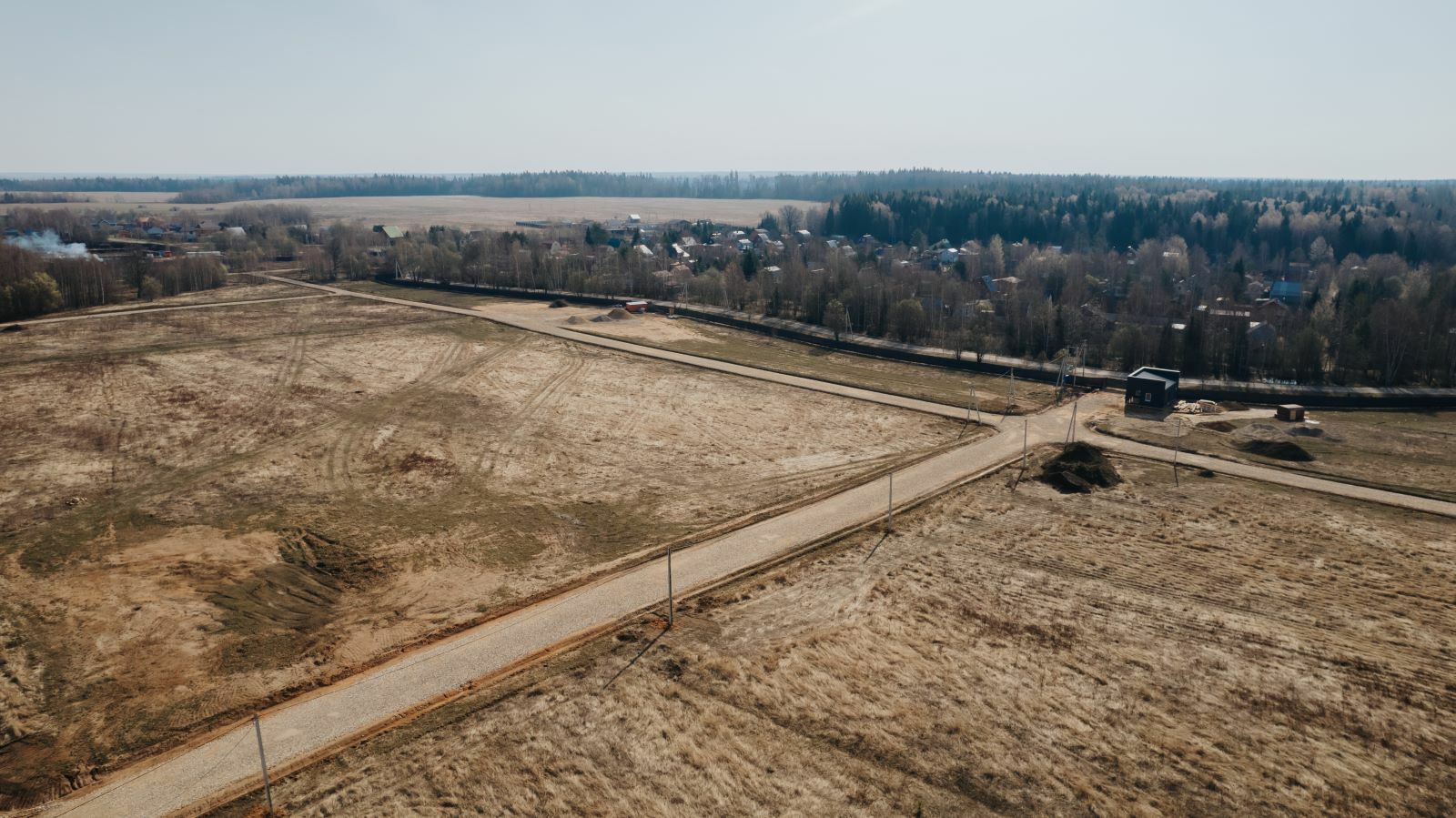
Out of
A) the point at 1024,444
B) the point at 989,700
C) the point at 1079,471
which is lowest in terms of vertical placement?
the point at 989,700

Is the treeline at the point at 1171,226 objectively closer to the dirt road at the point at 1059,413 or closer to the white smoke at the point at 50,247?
the dirt road at the point at 1059,413

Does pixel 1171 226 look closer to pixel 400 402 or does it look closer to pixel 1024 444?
pixel 1024 444

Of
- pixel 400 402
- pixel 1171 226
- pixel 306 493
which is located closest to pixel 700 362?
Result: pixel 400 402

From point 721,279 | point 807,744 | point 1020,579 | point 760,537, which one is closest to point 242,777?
point 807,744

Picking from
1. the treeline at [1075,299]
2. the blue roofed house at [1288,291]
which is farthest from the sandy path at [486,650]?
the blue roofed house at [1288,291]

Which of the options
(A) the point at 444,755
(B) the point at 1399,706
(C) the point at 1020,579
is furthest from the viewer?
(C) the point at 1020,579

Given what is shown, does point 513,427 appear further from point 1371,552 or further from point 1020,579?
point 1371,552
